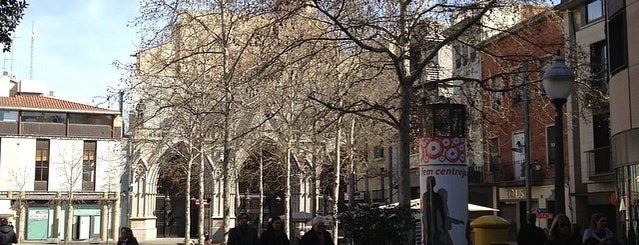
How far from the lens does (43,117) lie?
63.4 metres

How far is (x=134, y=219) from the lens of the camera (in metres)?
62.1

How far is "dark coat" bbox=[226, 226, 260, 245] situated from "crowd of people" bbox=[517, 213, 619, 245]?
4.38 metres

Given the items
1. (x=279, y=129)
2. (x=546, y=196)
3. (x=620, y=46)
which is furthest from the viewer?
(x=279, y=129)

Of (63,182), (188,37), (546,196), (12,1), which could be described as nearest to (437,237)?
(12,1)

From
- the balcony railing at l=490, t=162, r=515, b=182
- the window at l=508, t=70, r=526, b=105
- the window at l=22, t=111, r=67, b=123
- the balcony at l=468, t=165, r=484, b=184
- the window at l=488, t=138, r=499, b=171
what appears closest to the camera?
the window at l=508, t=70, r=526, b=105

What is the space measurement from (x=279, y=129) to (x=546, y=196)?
12.5 metres

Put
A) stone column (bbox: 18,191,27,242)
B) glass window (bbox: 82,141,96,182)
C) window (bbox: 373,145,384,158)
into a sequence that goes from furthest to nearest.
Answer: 1. glass window (bbox: 82,141,96,182)
2. stone column (bbox: 18,191,27,242)
3. window (bbox: 373,145,384,158)

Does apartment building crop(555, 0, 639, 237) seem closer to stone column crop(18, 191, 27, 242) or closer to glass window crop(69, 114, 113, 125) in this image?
glass window crop(69, 114, 113, 125)

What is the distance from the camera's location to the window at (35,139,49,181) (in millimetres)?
62562

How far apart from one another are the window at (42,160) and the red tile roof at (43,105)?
2.71 meters

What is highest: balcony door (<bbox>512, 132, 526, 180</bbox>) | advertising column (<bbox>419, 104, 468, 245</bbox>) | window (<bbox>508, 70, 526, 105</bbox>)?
window (<bbox>508, 70, 526, 105</bbox>)

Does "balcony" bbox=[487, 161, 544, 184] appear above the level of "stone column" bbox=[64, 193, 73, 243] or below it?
above

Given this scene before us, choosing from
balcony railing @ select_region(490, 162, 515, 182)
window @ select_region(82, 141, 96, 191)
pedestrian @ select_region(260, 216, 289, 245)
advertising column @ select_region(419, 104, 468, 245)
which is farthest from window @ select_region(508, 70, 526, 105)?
window @ select_region(82, 141, 96, 191)

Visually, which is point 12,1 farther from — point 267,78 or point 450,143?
point 450,143
